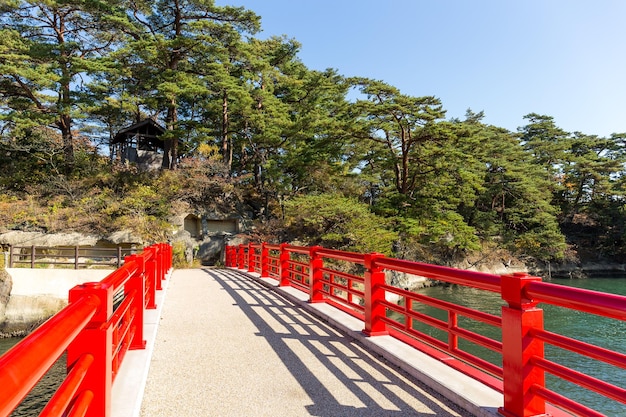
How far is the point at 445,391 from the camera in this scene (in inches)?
121

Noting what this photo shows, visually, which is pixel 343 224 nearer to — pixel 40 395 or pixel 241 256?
pixel 241 256

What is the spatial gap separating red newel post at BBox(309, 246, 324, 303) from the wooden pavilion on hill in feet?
78.7

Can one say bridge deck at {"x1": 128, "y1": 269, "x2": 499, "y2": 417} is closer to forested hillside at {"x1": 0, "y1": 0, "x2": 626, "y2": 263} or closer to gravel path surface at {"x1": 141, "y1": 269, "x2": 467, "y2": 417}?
gravel path surface at {"x1": 141, "y1": 269, "x2": 467, "y2": 417}

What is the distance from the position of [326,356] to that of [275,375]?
752 millimetres

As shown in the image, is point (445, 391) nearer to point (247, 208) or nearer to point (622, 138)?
point (247, 208)

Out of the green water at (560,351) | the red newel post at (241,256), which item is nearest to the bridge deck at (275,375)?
the green water at (560,351)

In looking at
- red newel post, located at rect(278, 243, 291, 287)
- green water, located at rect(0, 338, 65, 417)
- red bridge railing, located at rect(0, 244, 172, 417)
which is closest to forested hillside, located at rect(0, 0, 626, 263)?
red newel post, located at rect(278, 243, 291, 287)

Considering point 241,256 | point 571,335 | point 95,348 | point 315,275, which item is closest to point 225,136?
point 241,256

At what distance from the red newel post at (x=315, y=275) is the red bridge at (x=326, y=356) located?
73 centimetres

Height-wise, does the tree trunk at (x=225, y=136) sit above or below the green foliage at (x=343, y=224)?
above

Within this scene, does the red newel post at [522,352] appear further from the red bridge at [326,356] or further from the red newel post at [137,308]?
the red newel post at [137,308]

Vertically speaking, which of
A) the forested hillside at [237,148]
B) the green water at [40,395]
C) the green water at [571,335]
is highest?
the forested hillside at [237,148]

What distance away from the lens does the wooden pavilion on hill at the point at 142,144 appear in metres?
27.7

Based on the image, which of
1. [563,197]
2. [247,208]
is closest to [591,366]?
[247,208]
